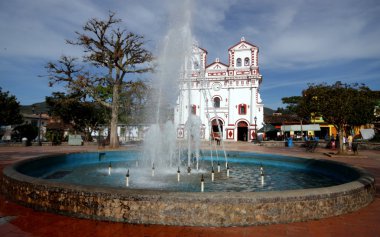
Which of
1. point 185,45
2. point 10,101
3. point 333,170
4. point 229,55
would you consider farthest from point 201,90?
point 333,170

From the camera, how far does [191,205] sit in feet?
15.5

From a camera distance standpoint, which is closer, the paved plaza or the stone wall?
the paved plaza

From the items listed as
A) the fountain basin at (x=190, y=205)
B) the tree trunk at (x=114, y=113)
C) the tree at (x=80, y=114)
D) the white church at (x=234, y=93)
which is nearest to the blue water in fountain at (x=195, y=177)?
the fountain basin at (x=190, y=205)

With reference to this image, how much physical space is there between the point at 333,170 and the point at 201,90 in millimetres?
32514

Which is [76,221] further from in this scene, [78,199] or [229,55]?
[229,55]

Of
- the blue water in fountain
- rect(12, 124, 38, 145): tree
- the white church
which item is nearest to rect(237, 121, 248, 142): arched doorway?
the white church

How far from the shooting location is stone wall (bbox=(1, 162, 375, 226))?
15.5 feet

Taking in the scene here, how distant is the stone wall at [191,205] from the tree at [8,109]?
35552 mm

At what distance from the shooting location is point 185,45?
13.6 meters

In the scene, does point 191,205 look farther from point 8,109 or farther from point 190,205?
point 8,109

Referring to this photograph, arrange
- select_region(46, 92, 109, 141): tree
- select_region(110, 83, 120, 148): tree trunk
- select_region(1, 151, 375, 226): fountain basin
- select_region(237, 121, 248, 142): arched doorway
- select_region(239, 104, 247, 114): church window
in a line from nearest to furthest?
select_region(1, 151, 375, 226): fountain basin
select_region(110, 83, 120, 148): tree trunk
select_region(46, 92, 109, 141): tree
select_region(239, 104, 247, 114): church window
select_region(237, 121, 248, 142): arched doorway

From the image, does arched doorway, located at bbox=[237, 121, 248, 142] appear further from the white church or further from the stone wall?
the stone wall

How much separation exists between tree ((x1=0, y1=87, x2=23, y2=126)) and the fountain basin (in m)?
35.5

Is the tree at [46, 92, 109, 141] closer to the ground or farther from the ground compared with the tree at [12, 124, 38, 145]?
farther from the ground
